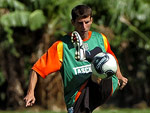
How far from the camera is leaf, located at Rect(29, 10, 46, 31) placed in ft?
50.9

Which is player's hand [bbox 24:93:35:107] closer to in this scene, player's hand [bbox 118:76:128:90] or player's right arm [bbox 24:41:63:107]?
player's right arm [bbox 24:41:63:107]

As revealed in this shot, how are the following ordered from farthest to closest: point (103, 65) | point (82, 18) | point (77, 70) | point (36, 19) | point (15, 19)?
point (15, 19), point (36, 19), point (77, 70), point (82, 18), point (103, 65)

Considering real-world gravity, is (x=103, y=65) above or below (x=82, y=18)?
below

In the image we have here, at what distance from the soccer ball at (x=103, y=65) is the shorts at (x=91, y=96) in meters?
0.30

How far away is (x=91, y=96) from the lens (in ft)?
15.3

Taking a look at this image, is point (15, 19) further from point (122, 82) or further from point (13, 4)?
point (122, 82)

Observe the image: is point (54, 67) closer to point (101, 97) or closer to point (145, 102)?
point (101, 97)

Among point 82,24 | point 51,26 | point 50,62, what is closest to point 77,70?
point 50,62

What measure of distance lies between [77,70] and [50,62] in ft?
1.03

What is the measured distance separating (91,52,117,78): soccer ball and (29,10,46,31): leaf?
1135 centimetres

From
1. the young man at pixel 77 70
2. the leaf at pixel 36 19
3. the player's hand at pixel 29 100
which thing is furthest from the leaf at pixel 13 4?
the player's hand at pixel 29 100

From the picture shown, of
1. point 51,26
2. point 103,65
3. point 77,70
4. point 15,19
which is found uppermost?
point 103,65

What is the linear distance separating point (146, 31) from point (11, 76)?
6.40 metres

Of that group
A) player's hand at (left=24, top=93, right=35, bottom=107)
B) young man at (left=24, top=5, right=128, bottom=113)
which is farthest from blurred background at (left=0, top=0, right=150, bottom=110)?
player's hand at (left=24, top=93, right=35, bottom=107)
